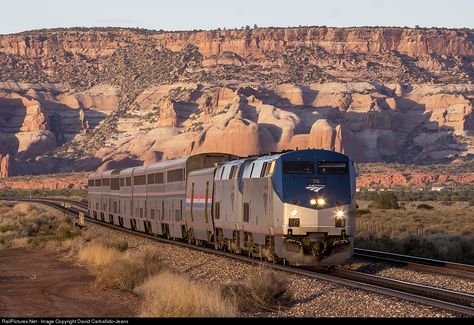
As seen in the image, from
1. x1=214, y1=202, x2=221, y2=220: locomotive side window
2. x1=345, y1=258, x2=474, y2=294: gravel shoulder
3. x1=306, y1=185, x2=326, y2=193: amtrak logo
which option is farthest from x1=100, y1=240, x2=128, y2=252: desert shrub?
x1=306, y1=185, x2=326, y2=193: amtrak logo

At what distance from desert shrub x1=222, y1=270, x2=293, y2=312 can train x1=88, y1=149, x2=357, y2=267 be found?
5.91m

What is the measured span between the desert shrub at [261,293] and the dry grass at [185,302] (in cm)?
52

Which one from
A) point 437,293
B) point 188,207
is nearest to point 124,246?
point 188,207

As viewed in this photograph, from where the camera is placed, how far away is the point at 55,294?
22.9m

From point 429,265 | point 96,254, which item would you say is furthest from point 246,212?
point 429,265

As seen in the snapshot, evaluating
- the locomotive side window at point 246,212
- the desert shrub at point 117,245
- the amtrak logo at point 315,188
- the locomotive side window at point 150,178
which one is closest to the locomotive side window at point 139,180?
the locomotive side window at point 150,178

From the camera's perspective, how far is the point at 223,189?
3366 centimetres

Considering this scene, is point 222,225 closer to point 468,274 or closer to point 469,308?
point 468,274

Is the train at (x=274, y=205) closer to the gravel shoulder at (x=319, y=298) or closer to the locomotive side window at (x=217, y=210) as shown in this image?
the locomotive side window at (x=217, y=210)

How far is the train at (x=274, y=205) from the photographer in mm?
26531

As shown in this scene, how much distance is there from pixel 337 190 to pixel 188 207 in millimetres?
14416

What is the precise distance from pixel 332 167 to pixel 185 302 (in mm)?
11822

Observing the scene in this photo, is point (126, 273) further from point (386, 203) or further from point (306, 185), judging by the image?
point (386, 203)

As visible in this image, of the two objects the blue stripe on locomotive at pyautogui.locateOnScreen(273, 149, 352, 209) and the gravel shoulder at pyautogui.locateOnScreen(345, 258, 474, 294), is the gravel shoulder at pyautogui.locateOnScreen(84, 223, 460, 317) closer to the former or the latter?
the blue stripe on locomotive at pyautogui.locateOnScreen(273, 149, 352, 209)
